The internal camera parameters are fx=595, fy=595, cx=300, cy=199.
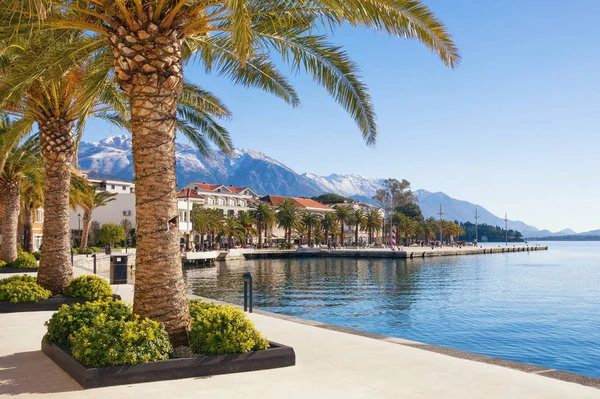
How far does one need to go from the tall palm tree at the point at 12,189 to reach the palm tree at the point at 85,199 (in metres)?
9.69

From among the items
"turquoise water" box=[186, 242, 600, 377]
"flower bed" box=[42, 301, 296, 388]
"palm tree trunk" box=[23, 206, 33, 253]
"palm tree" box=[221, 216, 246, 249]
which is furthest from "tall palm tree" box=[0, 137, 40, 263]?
"palm tree" box=[221, 216, 246, 249]

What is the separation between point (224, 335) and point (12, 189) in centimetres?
2968

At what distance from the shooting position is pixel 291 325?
46.6 ft

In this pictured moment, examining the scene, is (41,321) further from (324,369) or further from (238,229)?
(238,229)

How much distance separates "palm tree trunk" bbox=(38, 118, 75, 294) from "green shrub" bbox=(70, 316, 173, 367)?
8798 millimetres

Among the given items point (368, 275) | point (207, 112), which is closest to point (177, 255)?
point (207, 112)

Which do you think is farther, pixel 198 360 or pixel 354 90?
pixel 354 90

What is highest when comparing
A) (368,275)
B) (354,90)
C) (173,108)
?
(354,90)

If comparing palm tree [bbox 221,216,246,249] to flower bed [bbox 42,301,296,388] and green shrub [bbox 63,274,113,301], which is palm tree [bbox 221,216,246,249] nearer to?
green shrub [bbox 63,274,113,301]

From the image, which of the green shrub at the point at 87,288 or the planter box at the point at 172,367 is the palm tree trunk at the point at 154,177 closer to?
the planter box at the point at 172,367

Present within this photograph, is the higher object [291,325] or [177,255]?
[177,255]

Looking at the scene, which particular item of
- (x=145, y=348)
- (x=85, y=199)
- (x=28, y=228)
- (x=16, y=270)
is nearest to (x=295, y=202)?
(x=85, y=199)

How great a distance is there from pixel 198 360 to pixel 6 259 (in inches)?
1151

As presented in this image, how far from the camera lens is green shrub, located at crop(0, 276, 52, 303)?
16016 millimetres
